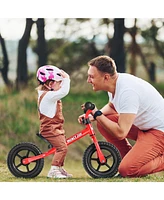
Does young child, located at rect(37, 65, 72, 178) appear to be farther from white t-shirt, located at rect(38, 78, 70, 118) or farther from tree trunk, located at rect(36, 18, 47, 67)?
tree trunk, located at rect(36, 18, 47, 67)

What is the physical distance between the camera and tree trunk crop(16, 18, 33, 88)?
15.4ft

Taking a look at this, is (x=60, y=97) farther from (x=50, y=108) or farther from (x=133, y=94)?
(x=133, y=94)

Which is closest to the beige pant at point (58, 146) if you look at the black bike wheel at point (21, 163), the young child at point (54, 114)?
the young child at point (54, 114)

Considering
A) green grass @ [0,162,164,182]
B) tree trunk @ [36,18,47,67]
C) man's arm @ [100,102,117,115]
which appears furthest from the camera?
tree trunk @ [36,18,47,67]

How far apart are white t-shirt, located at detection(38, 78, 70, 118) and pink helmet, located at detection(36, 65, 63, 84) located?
0.23ft

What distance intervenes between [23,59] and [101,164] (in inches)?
50.7

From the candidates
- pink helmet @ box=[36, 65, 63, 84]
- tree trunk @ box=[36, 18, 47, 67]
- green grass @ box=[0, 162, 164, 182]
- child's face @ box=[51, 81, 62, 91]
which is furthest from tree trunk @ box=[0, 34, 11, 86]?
green grass @ box=[0, 162, 164, 182]

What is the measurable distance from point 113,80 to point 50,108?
0.55m

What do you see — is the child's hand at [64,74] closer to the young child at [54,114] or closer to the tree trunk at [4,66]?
the young child at [54,114]

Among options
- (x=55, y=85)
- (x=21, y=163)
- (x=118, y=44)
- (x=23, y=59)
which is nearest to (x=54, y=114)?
(x=55, y=85)

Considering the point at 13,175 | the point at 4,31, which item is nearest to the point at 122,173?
the point at 13,175

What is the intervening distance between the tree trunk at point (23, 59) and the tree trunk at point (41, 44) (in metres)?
0.08

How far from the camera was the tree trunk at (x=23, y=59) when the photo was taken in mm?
4699

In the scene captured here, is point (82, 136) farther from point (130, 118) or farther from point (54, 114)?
point (130, 118)
